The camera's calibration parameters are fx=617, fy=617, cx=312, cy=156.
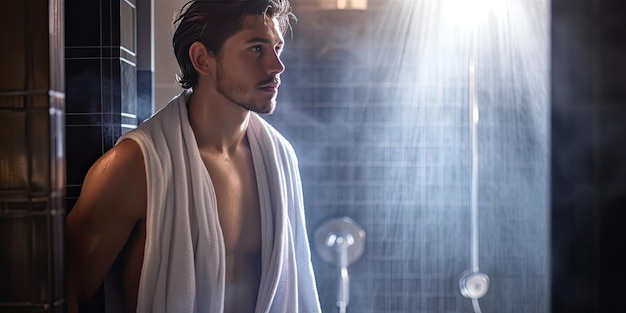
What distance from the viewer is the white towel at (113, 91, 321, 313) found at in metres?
0.97

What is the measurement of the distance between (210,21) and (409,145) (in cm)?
40

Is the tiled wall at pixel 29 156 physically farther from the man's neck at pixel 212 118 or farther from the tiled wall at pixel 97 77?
the man's neck at pixel 212 118

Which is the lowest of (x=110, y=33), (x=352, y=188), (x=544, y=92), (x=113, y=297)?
(x=113, y=297)

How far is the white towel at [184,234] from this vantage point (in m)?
0.97

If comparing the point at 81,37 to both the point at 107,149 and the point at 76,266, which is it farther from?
the point at 76,266

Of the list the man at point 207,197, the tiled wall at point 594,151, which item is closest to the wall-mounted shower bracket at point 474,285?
the tiled wall at point 594,151

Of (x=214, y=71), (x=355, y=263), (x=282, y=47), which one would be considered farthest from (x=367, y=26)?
(x=355, y=263)

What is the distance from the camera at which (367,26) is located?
3.58 ft

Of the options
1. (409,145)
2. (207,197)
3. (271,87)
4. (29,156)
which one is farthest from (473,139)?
(29,156)

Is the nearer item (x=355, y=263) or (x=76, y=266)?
(x=76, y=266)

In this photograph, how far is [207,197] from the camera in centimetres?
99

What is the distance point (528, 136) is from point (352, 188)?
0.32 metres

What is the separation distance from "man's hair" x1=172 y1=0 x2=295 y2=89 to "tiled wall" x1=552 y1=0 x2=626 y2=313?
464mm

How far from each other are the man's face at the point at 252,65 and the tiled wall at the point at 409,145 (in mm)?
34
